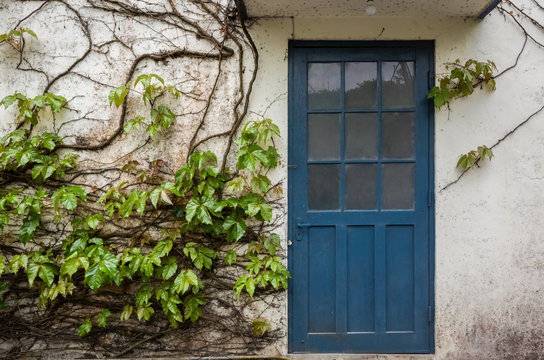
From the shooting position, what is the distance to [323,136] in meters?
3.26

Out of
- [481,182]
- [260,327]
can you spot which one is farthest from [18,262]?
[481,182]

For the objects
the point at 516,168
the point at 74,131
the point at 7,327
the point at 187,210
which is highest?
the point at 74,131

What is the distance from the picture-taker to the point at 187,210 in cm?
292

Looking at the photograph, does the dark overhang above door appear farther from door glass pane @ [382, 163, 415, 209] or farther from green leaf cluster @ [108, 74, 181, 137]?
door glass pane @ [382, 163, 415, 209]

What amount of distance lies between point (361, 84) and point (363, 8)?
53 centimetres

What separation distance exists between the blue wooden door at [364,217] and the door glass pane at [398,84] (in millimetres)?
11

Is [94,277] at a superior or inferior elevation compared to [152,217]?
inferior

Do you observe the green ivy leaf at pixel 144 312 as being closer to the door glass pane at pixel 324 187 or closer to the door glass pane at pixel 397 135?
the door glass pane at pixel 324 187

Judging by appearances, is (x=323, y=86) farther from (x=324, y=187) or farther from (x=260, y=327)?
(x=260, y=327)

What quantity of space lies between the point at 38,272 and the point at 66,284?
199 millimetres

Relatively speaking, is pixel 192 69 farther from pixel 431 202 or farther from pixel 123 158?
pixel 431 202

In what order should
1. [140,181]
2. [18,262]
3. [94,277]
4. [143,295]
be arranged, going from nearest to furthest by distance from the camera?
1. [94,277]
2. [18,262]
3. [143,295]
4. [140,181]

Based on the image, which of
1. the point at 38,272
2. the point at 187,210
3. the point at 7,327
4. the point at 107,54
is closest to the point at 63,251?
the point at 38,272

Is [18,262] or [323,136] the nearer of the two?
[18,262]
